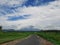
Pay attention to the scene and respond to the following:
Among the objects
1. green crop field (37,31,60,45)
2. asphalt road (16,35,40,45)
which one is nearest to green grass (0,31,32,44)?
asphalt road (16,35,40,45)

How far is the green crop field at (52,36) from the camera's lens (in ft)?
8.25

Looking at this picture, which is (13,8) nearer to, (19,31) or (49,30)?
(19,31)

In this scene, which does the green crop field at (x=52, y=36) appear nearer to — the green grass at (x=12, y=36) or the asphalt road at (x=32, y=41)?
the asphalt road at (x=32, y=41)

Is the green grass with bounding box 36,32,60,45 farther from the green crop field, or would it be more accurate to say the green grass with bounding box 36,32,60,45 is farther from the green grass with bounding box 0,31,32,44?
the green grass with bounding box 0,31,32,44

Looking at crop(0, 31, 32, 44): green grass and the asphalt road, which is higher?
crop(0, 31, 32, 44): green grass

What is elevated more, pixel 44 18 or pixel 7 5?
pixel 7 5

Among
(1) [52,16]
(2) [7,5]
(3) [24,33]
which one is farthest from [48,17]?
(2) [7,5]

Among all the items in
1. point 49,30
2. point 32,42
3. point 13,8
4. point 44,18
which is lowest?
point 32,42

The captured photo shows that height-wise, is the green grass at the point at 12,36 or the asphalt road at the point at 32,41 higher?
the green grass at the point at 12,36

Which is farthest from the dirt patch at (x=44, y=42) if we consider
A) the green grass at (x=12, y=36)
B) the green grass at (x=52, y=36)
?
the green grass at (x=12, y=36)

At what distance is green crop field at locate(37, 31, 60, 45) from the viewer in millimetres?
2516

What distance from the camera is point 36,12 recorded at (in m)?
2.66

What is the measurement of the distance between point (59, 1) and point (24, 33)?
0.71 metres

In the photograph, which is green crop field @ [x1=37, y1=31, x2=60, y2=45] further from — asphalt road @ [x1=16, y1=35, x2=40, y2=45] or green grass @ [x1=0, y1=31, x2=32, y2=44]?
green grass @ [x1=0, y1=31, x2=32, y2=44]
